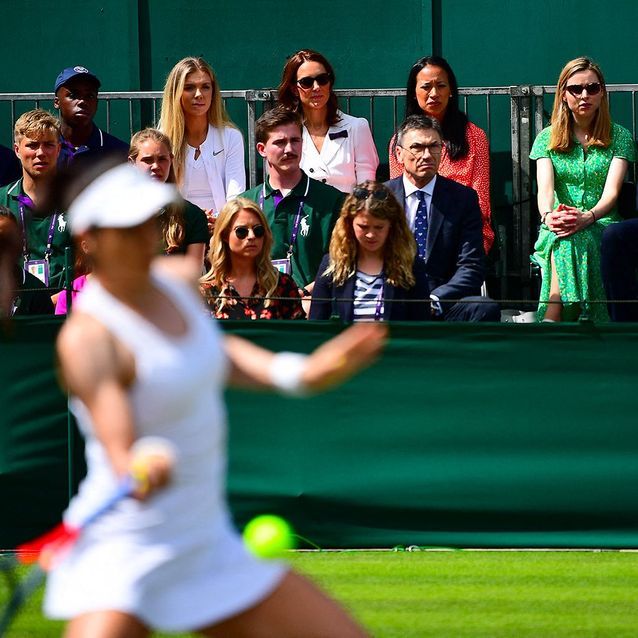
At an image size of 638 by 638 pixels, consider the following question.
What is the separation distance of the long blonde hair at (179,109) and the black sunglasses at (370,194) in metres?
1.70

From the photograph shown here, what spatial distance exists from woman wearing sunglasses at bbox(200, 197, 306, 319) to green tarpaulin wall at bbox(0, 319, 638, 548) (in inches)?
10.8

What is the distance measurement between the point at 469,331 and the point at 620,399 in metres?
0.99

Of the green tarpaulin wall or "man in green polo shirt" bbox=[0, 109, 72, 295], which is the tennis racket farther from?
"man in green polo shirt" bbox=[0, 109, 72, 295]

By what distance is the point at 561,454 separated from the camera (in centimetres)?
827

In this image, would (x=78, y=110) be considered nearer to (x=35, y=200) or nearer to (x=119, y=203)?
(x=35, y=200)

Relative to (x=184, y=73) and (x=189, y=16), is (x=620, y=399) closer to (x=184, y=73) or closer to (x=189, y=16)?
(x=184, y=73)

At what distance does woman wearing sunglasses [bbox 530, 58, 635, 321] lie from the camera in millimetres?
9773

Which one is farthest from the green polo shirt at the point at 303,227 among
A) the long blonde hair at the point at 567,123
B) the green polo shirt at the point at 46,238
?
the long blonde hair at the point at 567,123

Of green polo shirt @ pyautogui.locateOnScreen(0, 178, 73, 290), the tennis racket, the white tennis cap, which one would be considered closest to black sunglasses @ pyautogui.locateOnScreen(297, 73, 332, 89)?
green polo shirt @ pyautogui.locateOnScreen(0, 178, 73, 290)

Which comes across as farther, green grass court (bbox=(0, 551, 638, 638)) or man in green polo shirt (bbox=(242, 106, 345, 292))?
man in green polo shirt (bbox=(242, 106, 345, 292))

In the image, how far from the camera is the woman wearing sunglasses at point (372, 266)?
338 inches

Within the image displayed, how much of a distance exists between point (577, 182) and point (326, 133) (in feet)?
6.10

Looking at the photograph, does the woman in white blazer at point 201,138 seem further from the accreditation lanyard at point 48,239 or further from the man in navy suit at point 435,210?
the man in navy suit at point 435,210

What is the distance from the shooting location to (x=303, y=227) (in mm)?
9469
